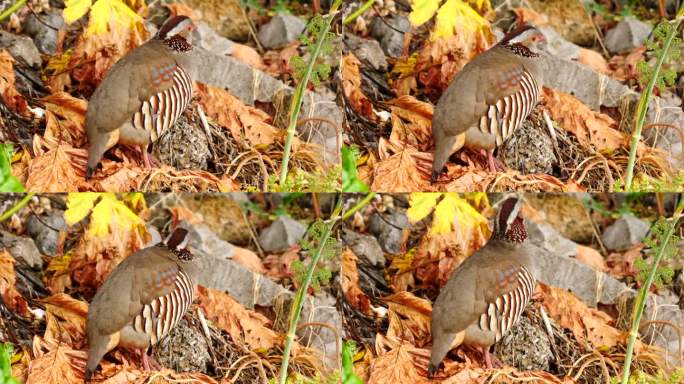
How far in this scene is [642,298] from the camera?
4.46 meters

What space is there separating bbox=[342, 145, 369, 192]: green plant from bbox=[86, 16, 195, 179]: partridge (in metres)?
0.76

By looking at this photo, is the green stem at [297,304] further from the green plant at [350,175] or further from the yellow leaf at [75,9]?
the yellow leaf at [75,9]

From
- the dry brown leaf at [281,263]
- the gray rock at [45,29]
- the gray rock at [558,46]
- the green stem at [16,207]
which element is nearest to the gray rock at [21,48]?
the gray rock at [45,29]

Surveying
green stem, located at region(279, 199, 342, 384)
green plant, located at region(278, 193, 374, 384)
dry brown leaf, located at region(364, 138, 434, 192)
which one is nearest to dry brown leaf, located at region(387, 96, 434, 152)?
dry brown leaf, located at region(364, 138, 434, 192)

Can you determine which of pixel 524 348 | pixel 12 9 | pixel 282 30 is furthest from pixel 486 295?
pixel 12 9

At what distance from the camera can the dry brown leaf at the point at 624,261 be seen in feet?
14.8

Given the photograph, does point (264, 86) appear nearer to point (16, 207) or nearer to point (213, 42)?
point (213, 42)

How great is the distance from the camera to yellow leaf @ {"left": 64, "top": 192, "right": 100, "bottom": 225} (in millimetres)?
4301

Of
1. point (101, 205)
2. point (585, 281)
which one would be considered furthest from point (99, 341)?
point (585, 281)

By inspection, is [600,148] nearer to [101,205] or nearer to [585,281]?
[585,281]

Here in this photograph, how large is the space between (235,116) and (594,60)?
5.55ft

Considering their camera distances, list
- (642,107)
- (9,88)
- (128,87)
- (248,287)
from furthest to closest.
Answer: (642,107) → (248,287) → (9,88) → (128,87)

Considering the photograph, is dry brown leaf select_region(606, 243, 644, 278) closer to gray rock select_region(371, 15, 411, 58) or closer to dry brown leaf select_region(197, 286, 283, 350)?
gray rock select_region(371, 15, 411, 58)

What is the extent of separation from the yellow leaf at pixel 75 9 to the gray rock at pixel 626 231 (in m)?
2.59
